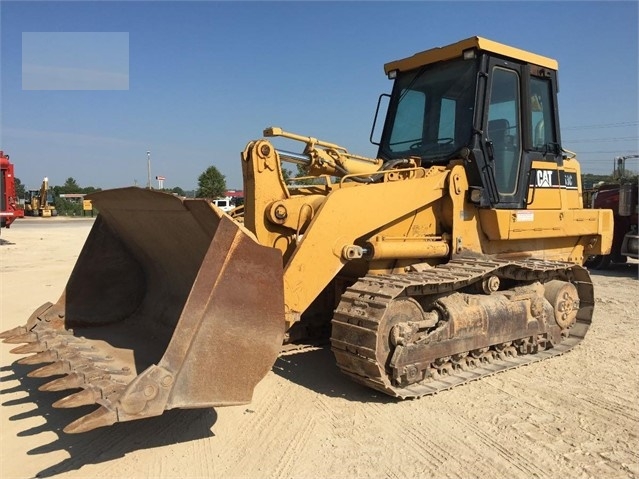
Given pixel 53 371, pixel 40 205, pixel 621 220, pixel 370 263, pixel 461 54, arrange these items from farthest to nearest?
1. pixel 40 205
2. pixel 621 220
3. pixel 461 54
4. pixel 370 263
5. pixel 53 371

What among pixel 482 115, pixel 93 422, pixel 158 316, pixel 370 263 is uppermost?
pixel 482 115

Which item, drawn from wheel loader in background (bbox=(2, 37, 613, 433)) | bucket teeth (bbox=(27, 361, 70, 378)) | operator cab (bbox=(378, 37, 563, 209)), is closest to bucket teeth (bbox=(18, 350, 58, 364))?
wheel loader in background (bbox=(2, 37, 613, 433))

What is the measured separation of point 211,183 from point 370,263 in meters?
45.6

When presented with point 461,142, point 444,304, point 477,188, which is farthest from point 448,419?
point 461,142

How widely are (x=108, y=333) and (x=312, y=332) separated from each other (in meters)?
2.02

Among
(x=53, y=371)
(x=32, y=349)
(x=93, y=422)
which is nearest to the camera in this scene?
(x=93, y=422)

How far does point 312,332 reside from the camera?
5762mm

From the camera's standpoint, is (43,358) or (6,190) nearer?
(43,358)

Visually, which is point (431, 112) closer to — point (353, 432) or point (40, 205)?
point (353, 432)

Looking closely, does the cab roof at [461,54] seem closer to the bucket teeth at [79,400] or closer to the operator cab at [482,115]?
the operator cab at [482,115]

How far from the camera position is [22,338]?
15.1ft

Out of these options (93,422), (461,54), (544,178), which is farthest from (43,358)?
(544,178)

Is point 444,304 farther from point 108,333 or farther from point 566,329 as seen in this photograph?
point 108,333

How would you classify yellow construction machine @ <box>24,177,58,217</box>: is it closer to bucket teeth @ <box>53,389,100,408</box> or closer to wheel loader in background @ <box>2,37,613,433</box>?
wheel loader in background @ <box>2,37,613,433</box>
